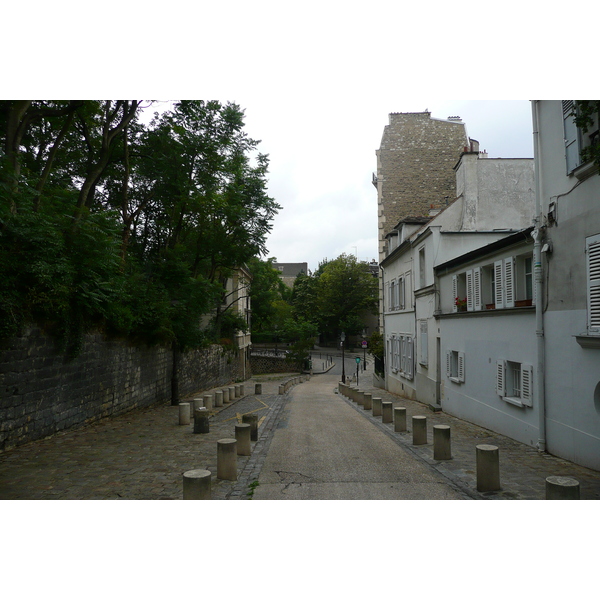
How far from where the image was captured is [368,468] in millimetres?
7410

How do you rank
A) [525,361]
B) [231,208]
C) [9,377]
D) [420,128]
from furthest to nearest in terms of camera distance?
[420,128], [231,208], [525,361], [9,377]

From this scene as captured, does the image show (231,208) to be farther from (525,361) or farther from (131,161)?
(525,361)

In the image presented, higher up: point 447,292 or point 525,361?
point 447,292

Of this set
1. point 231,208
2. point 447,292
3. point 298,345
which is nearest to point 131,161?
point 231,208

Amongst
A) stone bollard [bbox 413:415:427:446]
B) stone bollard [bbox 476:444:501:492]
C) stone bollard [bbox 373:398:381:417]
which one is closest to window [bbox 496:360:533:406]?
stone bollard [bbox 413:415:427:446]

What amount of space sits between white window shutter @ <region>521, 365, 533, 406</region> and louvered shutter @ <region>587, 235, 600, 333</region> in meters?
2.56

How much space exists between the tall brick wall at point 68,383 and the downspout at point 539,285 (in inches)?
360

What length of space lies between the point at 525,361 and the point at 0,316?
9.43 m

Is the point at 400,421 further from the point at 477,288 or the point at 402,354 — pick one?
the point at 402,354

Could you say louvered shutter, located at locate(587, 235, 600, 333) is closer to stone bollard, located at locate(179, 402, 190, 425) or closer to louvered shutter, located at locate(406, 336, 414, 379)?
stone bollard, located at locate(179, 402, 190, 425)

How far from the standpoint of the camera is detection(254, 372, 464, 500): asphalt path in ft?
20.4

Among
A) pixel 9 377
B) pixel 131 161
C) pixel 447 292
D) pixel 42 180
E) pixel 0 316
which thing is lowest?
pixel 9 377

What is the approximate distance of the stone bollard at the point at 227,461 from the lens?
676 centimetres

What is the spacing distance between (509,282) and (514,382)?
2.16 meters
